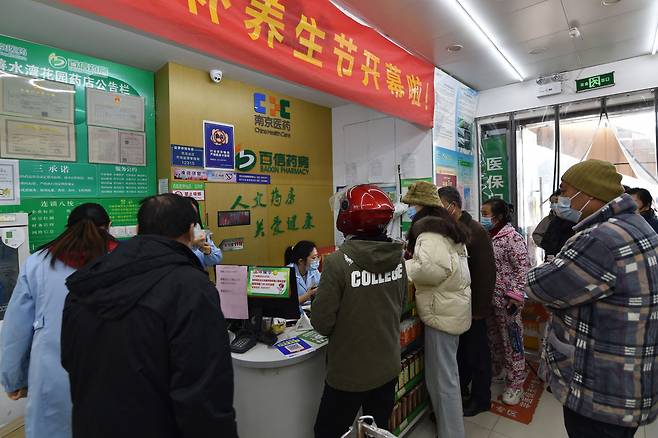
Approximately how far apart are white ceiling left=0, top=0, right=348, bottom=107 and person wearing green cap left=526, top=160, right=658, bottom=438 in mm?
2882

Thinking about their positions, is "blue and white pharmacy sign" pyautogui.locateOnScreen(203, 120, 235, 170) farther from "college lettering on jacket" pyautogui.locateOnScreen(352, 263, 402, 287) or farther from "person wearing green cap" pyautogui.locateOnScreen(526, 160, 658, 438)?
"person wearing green cap" pyautogui.locateOnScreen(526, 160, 658, 438)

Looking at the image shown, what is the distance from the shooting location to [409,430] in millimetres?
2264

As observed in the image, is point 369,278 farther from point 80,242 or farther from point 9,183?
point 9,183

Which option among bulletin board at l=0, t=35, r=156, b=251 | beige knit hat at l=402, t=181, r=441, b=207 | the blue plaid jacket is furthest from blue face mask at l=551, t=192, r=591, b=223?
bulletin board at l=0, t=35, r=156, b=251

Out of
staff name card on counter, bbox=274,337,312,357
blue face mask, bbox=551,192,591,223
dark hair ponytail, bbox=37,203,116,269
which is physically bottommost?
staff name card on counter, bbox=274,337,312,357

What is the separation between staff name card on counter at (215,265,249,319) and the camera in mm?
1688

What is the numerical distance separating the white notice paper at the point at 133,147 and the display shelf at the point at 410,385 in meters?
2.71

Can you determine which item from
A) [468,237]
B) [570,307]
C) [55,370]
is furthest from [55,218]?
[570,307]

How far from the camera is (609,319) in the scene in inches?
46.2

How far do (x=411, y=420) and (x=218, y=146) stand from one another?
2742mm

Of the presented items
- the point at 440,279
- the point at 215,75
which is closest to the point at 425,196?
the point at 440,279

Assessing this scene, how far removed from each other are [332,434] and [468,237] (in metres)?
1.21

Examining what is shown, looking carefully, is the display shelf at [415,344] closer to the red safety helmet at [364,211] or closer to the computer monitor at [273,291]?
the computer monitor at [273,291]

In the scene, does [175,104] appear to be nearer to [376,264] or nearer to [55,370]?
[55,370]
